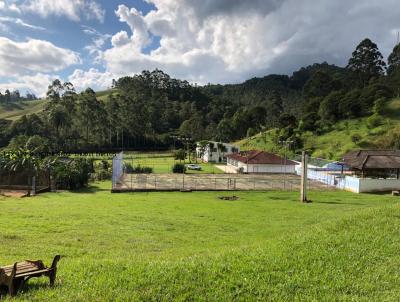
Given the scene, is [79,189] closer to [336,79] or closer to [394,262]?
[394,262]

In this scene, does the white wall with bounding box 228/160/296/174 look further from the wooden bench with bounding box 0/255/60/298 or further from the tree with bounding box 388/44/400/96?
the wooden bench with bounding box 0/255/60/298

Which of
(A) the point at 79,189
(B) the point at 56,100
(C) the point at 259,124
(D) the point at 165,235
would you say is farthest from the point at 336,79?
(D) the point at 165,235

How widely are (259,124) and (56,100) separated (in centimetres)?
5876

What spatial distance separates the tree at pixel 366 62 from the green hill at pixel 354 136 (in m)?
20.3

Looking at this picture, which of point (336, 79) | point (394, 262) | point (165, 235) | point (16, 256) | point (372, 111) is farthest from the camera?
point (336, 79)

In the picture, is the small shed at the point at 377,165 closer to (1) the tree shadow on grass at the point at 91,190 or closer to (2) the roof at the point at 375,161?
(2) the roof at the point at 375,161

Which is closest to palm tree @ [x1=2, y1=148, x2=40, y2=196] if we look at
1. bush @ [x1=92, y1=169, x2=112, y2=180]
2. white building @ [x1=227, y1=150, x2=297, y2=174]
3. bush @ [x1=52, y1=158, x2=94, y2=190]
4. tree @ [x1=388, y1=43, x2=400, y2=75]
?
bush @ [x1=52, y1=158, x2=94, y2=190]

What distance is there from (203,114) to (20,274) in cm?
13779

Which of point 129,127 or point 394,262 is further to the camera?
point 129,127

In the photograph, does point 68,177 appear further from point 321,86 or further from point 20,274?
point 321,86

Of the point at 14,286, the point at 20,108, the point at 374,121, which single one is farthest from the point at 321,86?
the point at 20,108

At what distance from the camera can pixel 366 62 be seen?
10144 centimetres

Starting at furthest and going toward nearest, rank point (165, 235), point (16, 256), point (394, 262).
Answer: point (165, 235) < point (16, 256) < point (394, 262)

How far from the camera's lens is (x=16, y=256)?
11273 mm
